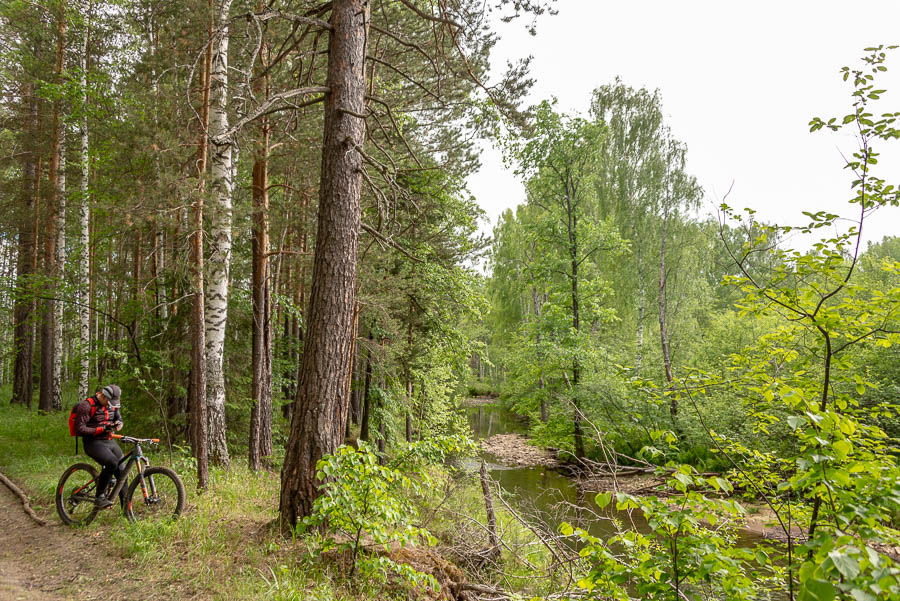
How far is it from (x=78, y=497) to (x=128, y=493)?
2.37ft

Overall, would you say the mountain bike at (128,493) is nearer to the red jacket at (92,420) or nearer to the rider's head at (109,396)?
the red jacket at (92,420)

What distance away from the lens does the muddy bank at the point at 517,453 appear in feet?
53.0

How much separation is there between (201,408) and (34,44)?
1279 cm

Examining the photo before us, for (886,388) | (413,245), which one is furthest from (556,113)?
(886,388)

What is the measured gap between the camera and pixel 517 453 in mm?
17812

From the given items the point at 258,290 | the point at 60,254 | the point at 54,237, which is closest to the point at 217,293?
the point at 258,290

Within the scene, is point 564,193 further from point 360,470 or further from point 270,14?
point 360,470

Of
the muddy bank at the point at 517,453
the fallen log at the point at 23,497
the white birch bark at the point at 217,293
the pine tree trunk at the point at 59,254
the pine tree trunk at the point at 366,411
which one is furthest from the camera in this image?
the muddy bank at the point at 517,453

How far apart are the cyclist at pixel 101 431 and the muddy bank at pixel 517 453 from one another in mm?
10979

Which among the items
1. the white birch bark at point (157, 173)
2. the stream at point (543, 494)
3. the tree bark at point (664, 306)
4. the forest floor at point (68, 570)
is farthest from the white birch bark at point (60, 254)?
the tree bark at point (664, 306)

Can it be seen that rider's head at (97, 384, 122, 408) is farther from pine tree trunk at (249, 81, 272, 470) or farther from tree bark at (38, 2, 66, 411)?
tree bark at (38, 2, 66, 411)

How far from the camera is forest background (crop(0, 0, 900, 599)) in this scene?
2.62 metres

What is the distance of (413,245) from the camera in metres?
10.3

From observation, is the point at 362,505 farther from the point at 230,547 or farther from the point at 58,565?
the point at 58,565
